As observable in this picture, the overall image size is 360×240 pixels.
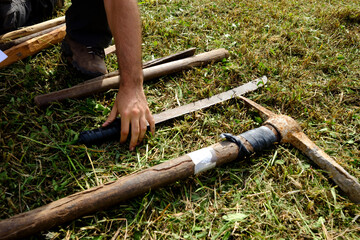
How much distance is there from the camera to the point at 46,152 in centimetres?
207

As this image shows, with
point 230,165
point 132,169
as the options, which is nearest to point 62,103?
point 132,169

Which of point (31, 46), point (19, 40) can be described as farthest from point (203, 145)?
point (19, 40)

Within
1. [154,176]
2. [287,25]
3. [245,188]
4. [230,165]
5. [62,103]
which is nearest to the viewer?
[154,176]

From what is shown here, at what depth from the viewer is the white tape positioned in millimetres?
1934

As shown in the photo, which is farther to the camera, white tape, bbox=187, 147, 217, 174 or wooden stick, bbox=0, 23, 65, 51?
wooden stick, bbox=0, 23, 65, 51

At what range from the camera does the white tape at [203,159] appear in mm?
1934

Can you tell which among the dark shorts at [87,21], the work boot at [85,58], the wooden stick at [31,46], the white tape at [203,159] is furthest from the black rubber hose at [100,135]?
the wooden stick at [31,46]

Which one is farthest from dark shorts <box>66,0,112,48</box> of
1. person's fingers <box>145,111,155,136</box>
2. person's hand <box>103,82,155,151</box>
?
person's fingers <box>145,111,155,136</box>

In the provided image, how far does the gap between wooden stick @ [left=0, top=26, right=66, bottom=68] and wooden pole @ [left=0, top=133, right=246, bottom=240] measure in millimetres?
1972

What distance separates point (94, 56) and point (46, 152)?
120cm

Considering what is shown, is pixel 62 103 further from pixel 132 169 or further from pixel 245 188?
pixel 245 188

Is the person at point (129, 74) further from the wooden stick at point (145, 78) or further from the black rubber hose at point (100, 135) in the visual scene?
the wooden stick at point (145, 78)

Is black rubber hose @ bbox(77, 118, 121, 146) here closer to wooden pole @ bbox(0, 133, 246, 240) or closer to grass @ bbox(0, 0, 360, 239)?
grass @ bbox(0, 0, 360, 239)

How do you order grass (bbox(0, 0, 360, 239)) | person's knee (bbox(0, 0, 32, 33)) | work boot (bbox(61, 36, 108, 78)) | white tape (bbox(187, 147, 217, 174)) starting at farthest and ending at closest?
person's knee (bbox(0, 0, 32, 33)) < work boot (bbox(61, 36, 108, 78)) < white tape (bbox(187, 147, 217, 174)) < grass (bbox(0, 0, 360, 239))
